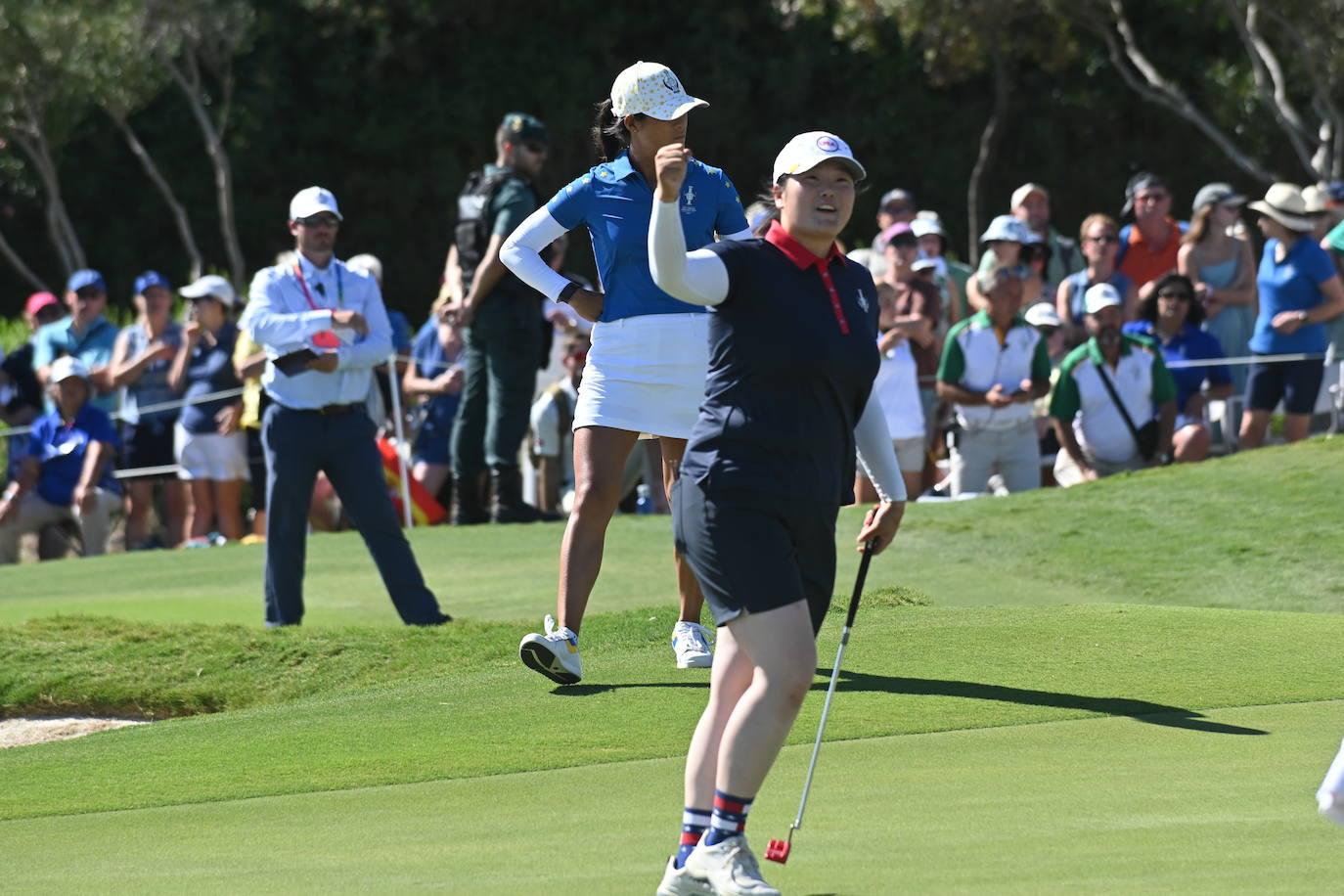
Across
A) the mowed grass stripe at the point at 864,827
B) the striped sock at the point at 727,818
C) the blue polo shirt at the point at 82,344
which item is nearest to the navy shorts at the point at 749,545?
the striped sock at the point at 727,818

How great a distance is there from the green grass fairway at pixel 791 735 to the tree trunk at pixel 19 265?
19391mm

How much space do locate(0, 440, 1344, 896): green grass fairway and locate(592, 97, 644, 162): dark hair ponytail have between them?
2071 millimetres

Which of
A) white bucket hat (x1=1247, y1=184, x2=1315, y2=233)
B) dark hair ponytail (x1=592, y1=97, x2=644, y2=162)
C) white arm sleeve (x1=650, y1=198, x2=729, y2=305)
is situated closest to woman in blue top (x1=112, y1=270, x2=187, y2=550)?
white bucket hat (x1=1247, y1=184, x2=1315, y2=233)

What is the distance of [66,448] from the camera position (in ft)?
54.6

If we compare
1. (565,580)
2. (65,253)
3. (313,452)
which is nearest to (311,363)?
(313,452)

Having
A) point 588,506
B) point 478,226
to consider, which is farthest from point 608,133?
point 478,226

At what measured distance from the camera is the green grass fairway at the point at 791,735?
217 inches

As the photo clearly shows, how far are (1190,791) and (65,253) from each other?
1062 inches

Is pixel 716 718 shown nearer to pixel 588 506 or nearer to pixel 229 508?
pixel 588 506

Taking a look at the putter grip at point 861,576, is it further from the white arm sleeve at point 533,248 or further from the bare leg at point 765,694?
the white arm sleeve at point 533,248

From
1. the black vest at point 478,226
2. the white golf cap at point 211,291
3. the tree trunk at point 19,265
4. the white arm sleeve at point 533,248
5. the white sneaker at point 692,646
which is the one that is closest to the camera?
the white arm sleeve at point 533,248

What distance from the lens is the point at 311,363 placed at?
34.7 feet

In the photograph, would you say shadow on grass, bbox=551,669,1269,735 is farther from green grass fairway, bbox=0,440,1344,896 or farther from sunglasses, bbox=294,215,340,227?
sunglasses, bbox=294,215,340,227

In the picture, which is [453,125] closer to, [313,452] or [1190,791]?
[313,452]
